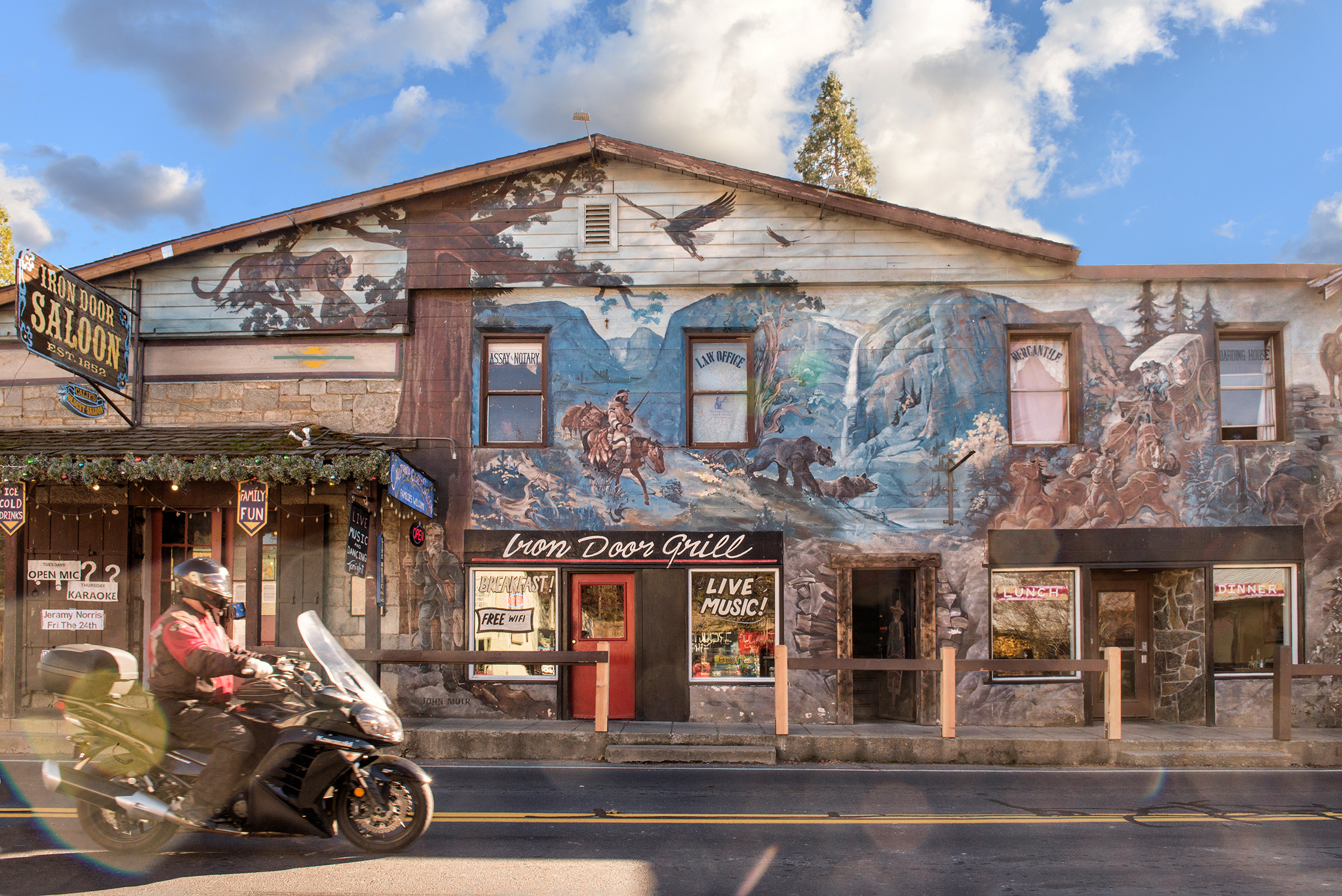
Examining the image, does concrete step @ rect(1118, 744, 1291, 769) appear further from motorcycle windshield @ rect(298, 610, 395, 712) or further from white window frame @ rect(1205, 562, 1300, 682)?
motorcycle windshield @ rect(298, 610, 395, 712)

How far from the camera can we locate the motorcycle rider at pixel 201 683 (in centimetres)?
533

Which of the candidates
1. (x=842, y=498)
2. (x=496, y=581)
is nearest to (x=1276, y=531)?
(x=842, y=498)

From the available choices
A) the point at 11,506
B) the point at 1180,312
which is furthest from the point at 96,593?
the point at 1180,312

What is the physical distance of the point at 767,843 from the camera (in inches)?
247

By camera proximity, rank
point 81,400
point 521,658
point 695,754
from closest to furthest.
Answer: point 695,754
point 521,658
point 81,400

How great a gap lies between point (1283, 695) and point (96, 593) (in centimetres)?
1606

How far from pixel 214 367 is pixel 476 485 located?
441cm

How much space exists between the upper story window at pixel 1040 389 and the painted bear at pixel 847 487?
2290 millimetres

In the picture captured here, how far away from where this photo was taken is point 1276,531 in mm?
11922

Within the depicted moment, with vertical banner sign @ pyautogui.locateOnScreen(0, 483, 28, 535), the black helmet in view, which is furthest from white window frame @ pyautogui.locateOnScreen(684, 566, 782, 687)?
vertical banner sign @ pyautogui.locateOnScreen(0, 483, 28, 535)

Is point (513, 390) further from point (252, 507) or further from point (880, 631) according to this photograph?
point (880, 631)

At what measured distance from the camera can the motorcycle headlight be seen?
17.6 feet

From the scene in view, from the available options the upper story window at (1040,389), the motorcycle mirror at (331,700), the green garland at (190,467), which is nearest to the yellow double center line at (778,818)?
the motorcycle mirror at (331,700)

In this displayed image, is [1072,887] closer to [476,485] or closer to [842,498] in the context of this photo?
[842,498]
